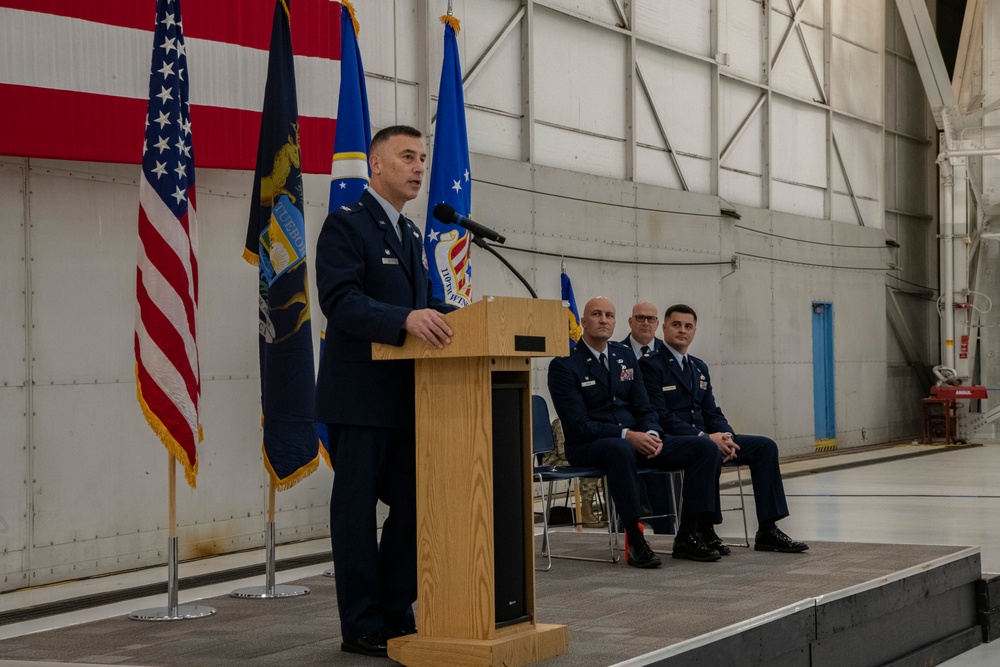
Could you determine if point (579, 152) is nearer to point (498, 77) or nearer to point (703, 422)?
point (498, 77)

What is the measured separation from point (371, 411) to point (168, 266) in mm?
1584

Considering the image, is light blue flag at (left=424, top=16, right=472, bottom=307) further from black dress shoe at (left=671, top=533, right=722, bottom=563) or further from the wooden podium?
the wooden podium

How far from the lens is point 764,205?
41.5 ft

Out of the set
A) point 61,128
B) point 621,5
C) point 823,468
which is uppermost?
point 621,5

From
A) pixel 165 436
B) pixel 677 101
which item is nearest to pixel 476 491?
pixel 165 436

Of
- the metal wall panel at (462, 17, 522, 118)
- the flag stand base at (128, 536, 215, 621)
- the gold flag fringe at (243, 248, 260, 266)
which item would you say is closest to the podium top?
the flag stand base at (128, 536, 215, 621)

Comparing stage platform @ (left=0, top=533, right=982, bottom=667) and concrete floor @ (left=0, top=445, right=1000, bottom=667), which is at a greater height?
stage platform @ (left=0, top=533, right=982, bottom=667)

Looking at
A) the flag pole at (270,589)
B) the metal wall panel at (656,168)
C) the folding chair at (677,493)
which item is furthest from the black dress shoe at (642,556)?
the metal wall panel at (656,168)

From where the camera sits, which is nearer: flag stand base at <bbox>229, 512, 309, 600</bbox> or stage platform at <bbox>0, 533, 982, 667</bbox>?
stage platform at <bbox>0, 533, 982, 667</bbox>

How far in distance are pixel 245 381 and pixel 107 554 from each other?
49.0 inches

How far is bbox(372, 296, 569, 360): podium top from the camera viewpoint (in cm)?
287

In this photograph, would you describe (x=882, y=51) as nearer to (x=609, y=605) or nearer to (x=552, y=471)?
(x=552, y=471)

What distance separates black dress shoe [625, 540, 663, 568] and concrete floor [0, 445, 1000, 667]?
4.02ft

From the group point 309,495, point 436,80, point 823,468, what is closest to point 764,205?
point 823,468
